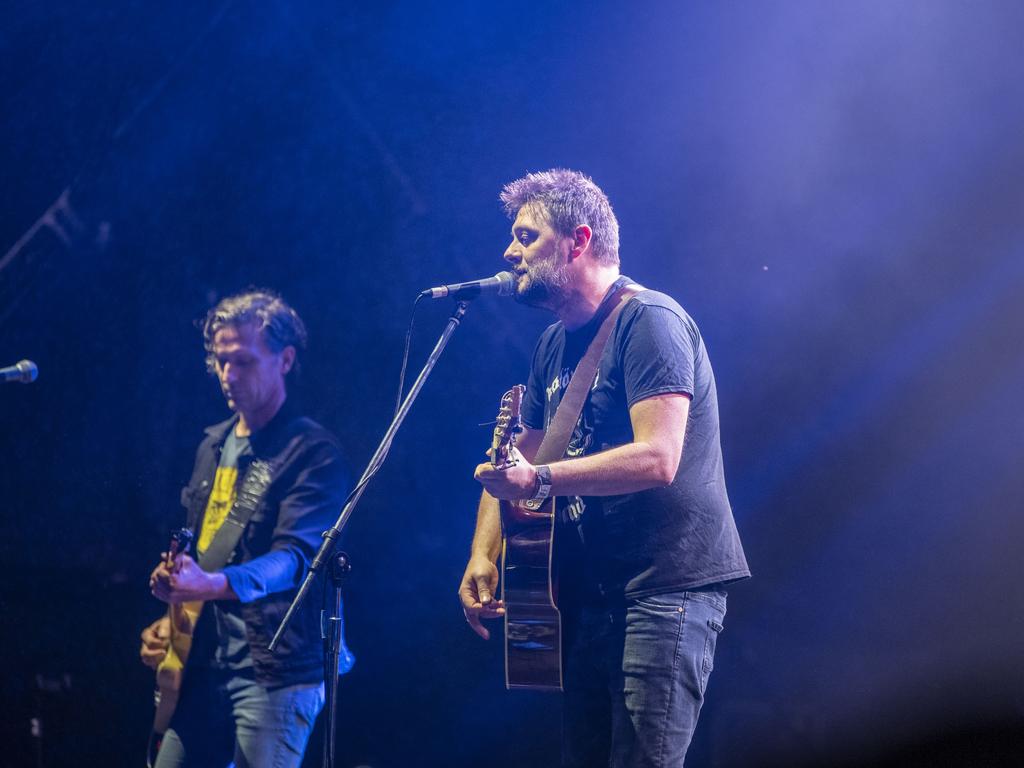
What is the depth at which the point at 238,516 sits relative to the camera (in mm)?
3623

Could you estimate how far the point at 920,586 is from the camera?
11.8 feet

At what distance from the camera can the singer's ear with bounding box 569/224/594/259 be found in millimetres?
3033

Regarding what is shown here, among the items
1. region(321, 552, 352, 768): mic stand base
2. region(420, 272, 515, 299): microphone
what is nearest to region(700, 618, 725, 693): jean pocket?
region(321, 552, 352, 768): mic stand base

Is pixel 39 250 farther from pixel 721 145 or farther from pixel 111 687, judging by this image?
pixel 721 145

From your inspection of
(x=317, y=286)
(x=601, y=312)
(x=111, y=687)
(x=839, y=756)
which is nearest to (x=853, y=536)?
(x=839, y=756)

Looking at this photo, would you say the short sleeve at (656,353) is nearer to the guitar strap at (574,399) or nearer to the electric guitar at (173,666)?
the guitar strap at (574,399)

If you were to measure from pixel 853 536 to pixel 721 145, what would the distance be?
174 cm

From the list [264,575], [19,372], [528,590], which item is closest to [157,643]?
[264,575]

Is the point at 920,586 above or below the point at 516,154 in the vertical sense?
below

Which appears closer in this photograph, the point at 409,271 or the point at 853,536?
the point at 853,536

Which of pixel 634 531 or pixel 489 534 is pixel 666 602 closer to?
pixel 634 531

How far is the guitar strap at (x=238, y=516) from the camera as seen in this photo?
3.58 meters

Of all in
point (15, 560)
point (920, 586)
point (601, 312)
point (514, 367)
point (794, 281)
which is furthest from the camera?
point (15, 560)

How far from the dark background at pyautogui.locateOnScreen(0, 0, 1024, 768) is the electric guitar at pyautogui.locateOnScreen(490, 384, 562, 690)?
1479mm
